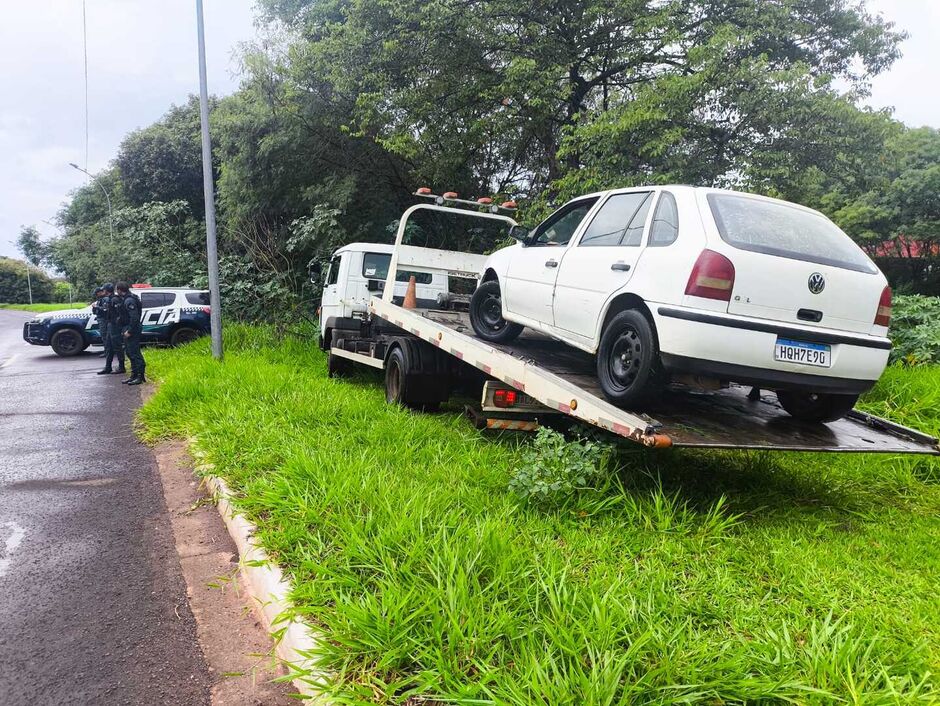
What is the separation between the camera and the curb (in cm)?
241

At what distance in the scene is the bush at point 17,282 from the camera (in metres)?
65.4

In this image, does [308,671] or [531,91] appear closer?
[308,671]

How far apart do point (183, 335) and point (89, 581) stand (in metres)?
11.8

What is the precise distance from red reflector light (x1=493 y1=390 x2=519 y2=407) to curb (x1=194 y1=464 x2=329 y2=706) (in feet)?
6.24

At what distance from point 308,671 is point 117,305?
990cm

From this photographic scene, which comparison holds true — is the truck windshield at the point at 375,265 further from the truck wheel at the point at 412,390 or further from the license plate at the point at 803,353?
the license plate at the point at 803,353

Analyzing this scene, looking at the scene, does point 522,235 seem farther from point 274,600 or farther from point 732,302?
point 274,600

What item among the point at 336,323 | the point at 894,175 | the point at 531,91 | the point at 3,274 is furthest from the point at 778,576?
the point at 3,274

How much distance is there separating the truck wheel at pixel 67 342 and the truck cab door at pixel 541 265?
12564 mm

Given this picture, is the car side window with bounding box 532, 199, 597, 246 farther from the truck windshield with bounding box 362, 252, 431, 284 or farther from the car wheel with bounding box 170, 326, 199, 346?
the car wheel with bounding box 170, 326, 199, 346

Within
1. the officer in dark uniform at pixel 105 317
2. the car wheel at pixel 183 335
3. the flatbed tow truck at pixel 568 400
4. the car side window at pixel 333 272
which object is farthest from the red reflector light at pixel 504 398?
the car wheel at pixel 183 335

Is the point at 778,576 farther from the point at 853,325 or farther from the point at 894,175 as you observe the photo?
the point at 894,175

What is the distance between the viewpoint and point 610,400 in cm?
383

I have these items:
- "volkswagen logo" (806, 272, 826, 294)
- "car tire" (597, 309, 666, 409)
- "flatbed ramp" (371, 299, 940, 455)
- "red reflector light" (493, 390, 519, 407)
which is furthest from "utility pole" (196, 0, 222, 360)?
"volkswagen logo" (806, 272, 826, 294)
